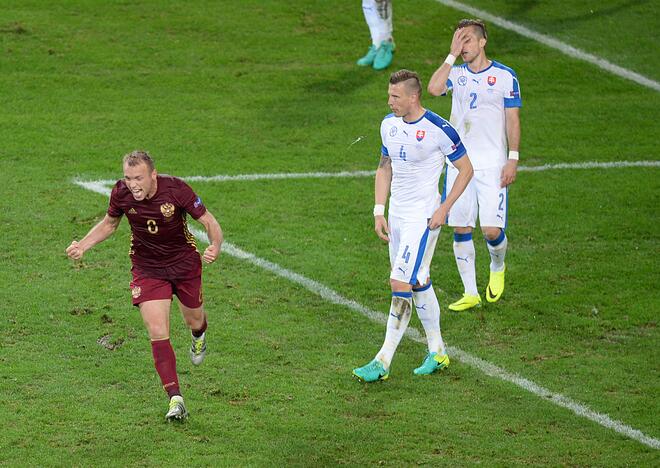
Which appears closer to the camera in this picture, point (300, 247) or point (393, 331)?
point (393, 331)

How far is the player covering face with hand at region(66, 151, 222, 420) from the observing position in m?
8.81

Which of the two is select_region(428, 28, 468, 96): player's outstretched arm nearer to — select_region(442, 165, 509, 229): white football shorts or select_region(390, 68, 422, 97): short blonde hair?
select_region(442, 165, 509, 229): white football shorts

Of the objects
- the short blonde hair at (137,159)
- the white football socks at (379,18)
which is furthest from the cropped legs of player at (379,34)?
the short blonde hair at (137,159)

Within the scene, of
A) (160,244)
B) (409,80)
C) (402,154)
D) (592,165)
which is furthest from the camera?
(592,165)

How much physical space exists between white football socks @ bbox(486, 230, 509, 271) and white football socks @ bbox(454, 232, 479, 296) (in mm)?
210

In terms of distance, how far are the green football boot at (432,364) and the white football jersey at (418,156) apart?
1.25 meters

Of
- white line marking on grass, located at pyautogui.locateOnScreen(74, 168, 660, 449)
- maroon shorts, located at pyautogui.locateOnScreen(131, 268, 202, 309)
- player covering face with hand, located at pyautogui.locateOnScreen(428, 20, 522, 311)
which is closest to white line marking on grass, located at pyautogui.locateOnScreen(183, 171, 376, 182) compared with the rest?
white line marking on grass, located at pyautogui.locateOnScreen(74, 168, 660, 449)

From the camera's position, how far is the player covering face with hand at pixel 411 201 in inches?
386

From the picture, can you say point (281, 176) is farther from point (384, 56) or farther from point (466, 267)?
point (384, 56)

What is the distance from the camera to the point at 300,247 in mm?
13109

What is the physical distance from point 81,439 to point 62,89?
9990mm

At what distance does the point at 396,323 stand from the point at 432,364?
543 millimetres

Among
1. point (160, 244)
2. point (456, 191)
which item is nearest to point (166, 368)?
point (160, 244)

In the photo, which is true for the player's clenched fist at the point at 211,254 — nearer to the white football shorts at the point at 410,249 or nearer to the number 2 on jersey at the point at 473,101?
the white football shorts at the point at 410,249
